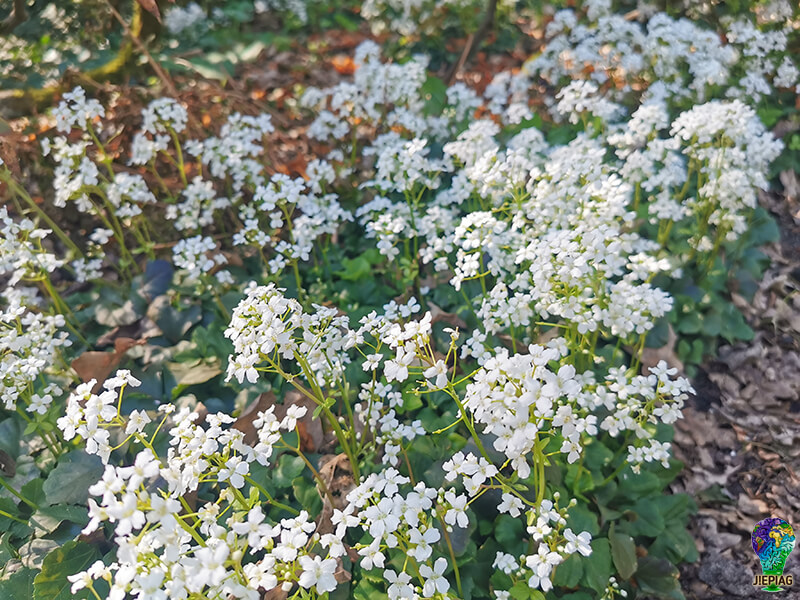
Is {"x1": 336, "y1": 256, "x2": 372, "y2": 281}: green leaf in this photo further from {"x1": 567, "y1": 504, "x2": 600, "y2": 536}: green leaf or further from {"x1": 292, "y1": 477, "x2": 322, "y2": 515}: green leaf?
{"x1": 567, "y1": 504, "x2": 600, "y2": 536}: green leaf

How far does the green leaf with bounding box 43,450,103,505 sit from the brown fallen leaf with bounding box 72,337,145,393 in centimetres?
41

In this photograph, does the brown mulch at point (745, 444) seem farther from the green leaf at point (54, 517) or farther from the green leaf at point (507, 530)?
the green leaf at point (54, 517)

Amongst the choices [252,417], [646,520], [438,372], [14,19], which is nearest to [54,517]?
[252,417]

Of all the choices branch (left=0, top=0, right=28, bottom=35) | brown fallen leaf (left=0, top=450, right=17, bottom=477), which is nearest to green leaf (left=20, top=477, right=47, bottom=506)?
brown fallen leaf (left=0, top=450, right=17, bottom=477)

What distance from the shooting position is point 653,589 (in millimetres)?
2553

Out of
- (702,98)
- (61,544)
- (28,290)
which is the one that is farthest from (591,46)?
(61,544)

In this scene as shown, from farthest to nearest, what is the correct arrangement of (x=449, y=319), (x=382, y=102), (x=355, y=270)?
(x=382, y=102) < (x=355, y=270) < (x=449, y=319)

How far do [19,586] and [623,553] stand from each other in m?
2.43

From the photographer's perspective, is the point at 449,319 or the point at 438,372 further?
the point at 449,319

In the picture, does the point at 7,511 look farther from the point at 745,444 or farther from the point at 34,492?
the point at 745,444

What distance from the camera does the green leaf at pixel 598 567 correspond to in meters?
2.35

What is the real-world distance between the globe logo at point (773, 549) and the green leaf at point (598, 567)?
2.72ft

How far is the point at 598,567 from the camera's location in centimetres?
240

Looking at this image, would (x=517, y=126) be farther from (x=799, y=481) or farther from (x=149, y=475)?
(x=149, y=475)
